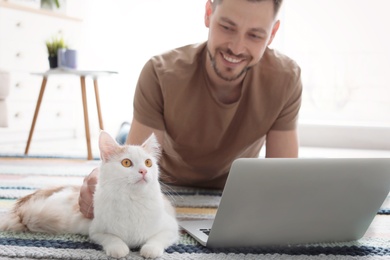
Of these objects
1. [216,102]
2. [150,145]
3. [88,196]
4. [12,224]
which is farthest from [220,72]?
[12,224]

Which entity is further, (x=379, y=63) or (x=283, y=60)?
(x=379, y=63)

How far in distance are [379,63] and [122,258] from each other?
3079mm

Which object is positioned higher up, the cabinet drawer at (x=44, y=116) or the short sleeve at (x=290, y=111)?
the short sleeve at (x=290, y=111)

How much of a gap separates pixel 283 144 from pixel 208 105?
27 centimetres

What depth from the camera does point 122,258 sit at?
0.85 meters

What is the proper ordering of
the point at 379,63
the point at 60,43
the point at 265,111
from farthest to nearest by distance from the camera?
the point at 379,63 → the point at 60,43 → the point at 265,111

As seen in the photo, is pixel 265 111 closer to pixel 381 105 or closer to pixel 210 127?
pixel 210 127

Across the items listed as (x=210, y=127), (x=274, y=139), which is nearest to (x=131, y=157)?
(x=210, y=127)

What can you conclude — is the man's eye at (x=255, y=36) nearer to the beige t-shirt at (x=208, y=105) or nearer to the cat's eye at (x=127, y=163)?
the beige t-shirt at (x=208, y=105)

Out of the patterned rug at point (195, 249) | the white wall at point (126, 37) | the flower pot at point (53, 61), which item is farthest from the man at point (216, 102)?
the white wall at point (126, 37)

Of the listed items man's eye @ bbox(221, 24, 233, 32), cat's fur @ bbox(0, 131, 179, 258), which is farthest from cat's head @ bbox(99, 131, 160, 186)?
man's eye @ bbox(221, 24, 233, 32)

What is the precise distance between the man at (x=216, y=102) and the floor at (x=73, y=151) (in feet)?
3.72

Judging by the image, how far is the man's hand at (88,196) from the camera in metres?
0.97

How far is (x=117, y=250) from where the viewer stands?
0.85m
